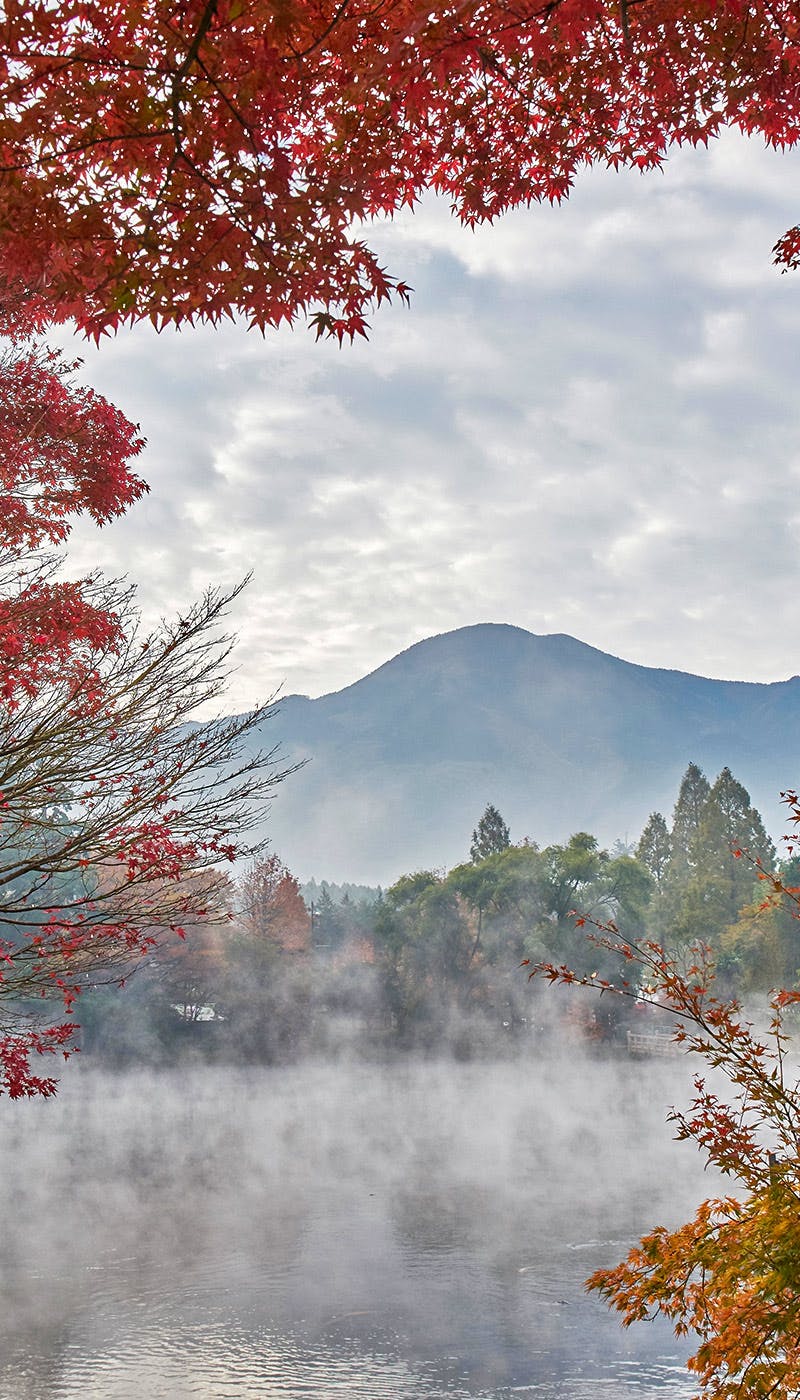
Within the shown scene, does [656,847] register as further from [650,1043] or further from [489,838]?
[650,1043]

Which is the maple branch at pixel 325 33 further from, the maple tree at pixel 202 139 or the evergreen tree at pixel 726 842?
the evergreen tree at pixel 726 842

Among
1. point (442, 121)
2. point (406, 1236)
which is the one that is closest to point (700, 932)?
point (406, 1236)

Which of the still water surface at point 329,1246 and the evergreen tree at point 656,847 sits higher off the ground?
the evergreen tree at point 656,847

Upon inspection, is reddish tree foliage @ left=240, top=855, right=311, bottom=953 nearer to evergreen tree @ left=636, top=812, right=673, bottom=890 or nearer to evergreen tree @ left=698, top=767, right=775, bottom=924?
evergreen tree @ left=698, top=767, right=775, bottom=924

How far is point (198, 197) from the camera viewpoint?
296cm

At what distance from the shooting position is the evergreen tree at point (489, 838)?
53531 millimetres

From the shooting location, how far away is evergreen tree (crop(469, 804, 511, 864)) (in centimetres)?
5353

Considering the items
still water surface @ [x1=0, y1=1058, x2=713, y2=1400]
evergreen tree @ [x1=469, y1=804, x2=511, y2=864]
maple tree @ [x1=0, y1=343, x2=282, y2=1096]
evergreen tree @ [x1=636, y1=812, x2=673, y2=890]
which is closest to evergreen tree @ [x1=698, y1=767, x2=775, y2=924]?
evergreen tree @ [x1=636, y1=812, x2=673, y2=890]

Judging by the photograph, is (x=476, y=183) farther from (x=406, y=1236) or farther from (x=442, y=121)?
(x=406, y=1236)

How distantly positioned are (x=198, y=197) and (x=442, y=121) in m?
1.68

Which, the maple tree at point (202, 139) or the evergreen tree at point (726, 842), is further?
the evergreen tree at point (726, 842)

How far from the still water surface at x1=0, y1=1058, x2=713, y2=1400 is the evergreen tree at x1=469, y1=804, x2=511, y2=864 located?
2037 cm

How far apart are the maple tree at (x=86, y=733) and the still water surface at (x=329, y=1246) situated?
323 inches

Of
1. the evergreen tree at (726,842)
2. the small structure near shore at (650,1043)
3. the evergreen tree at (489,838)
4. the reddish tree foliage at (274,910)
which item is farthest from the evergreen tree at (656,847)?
the reddish tree foliage at (274,910)
